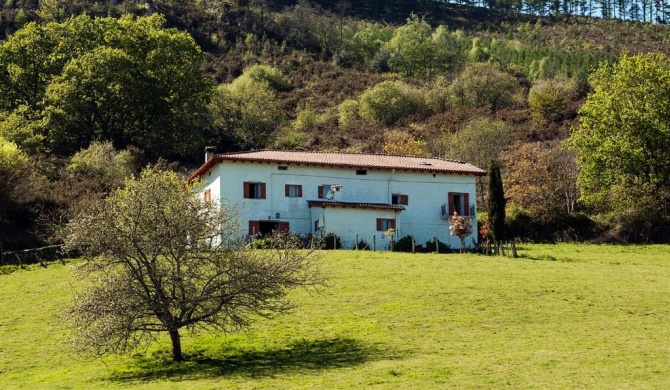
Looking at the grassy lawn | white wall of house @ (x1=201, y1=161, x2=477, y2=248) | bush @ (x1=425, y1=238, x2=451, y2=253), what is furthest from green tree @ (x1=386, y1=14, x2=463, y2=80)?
the grassy lawn

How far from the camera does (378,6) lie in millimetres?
173625

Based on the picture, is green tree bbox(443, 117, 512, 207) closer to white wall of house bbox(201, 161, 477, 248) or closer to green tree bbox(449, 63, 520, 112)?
white wall of house bbox(201, 161, 477, 248)

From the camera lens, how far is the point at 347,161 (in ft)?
194

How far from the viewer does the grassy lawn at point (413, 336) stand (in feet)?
91.2

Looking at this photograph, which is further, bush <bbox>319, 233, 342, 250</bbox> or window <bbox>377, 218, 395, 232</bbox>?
window <bbox>377, 218, 395, 232</bbox>

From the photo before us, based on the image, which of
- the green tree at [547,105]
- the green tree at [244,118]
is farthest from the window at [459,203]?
the green tree at [244,118]

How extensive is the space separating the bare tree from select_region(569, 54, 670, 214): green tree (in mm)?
36637

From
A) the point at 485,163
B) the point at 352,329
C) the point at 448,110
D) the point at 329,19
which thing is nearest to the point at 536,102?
the point at 448,110

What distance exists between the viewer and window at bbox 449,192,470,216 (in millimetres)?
60281

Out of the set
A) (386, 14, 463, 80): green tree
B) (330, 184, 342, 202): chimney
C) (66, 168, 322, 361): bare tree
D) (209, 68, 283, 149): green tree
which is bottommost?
(66, 168, 322, 361): bare tree

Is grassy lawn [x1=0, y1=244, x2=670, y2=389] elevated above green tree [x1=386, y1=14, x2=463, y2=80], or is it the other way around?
green tree [x1=386, y1=14, x2=463, y2=80]

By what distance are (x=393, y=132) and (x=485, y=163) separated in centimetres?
2029

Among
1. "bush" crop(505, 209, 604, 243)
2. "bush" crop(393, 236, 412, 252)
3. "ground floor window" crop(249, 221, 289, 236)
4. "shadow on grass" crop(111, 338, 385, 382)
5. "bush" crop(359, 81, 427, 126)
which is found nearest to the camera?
"shadow on grass" crop(111, 338, 385, 382)

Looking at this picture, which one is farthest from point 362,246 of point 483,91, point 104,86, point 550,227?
point 483,91
